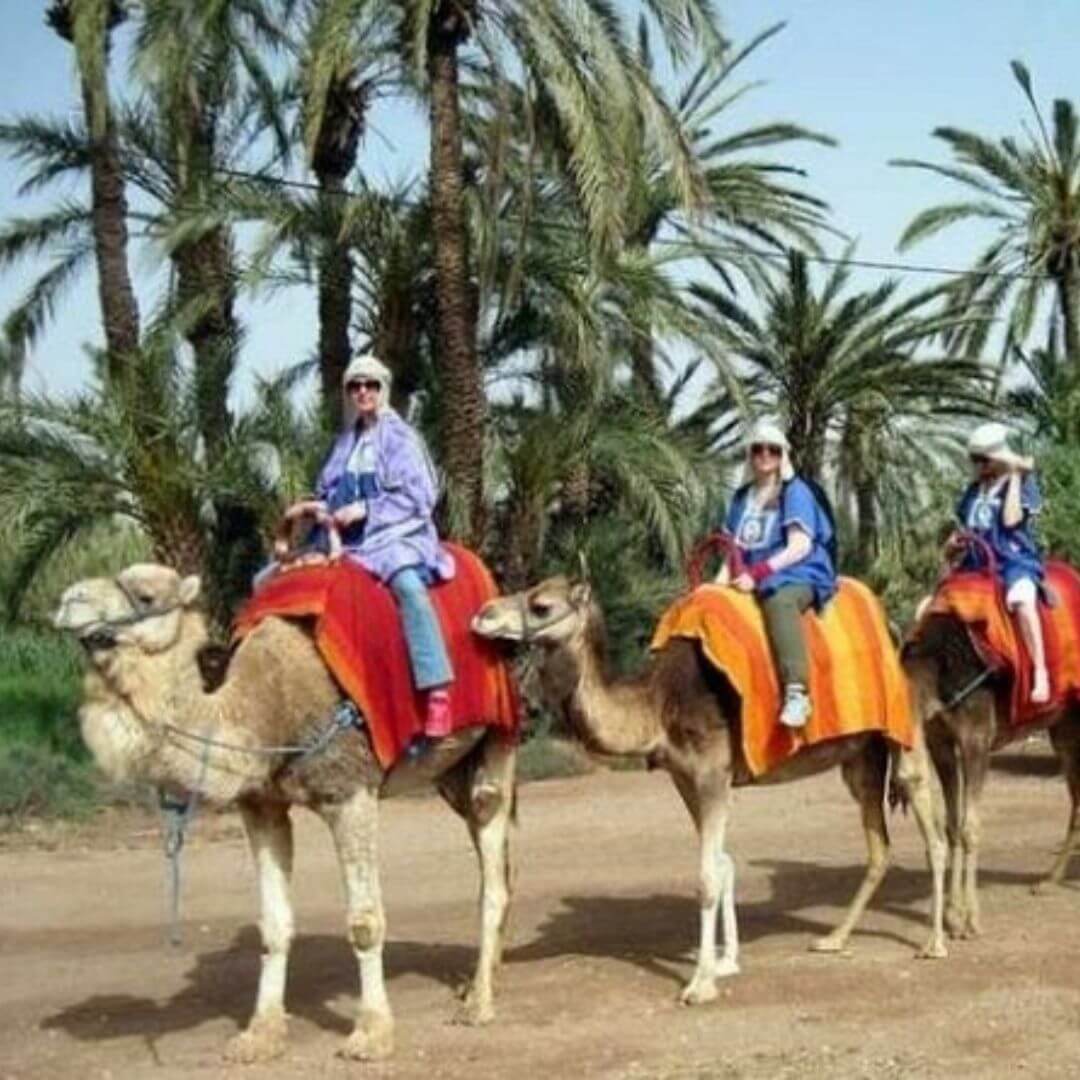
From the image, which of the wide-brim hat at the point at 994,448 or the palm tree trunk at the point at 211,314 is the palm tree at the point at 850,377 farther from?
the wide-brim hat at the point at 994,448

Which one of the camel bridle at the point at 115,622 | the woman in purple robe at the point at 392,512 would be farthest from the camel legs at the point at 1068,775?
the camel bridle at the point at 115,622

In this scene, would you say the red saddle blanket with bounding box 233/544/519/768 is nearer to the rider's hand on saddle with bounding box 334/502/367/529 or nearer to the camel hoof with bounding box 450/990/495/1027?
the rider's hand on saddle with bounding box 334/502/367/529

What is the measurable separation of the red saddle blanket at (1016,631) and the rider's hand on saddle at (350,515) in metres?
3.54

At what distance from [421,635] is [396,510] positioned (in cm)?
59

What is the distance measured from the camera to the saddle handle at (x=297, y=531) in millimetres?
8695

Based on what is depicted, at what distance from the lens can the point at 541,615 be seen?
8.84 m

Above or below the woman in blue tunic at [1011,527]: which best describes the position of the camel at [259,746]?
below

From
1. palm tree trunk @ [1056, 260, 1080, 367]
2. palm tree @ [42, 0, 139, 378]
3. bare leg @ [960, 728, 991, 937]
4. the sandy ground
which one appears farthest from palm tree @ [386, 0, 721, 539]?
palm tree trunk @ [1056, 260, 1080, 367]

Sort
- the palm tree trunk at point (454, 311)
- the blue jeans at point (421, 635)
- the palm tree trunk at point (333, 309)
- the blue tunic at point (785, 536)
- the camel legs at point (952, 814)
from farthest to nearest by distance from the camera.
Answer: the palm tree trunk at point (333, 309) → the palm tree trunk at point (454, 311) → the camel legs at point (952, 814) → the blue tunic at point (785, 536) → the blue jeans at point (421, 635)

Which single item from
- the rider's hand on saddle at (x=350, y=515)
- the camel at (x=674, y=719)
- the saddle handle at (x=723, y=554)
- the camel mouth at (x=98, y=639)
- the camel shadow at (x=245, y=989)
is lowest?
the camel shadow at (x=245, y=989)

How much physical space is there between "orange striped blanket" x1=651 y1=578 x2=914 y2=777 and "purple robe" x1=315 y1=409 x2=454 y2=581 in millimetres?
1296

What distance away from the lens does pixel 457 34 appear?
18688 mm

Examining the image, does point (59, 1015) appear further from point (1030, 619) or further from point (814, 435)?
point (814, 435)

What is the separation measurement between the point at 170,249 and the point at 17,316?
5.00m
